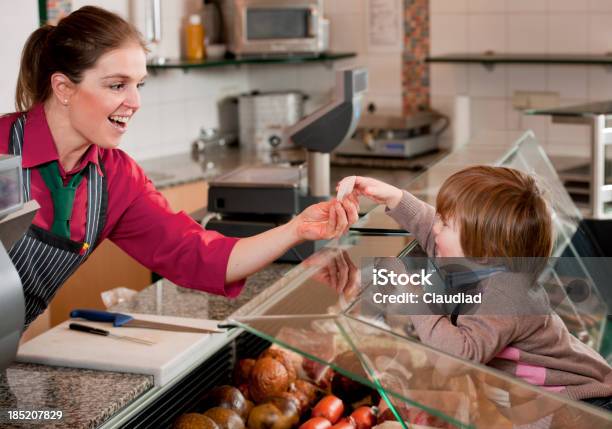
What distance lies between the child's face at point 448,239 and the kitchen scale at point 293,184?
109 cm

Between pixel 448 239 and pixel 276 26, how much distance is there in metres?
3.48

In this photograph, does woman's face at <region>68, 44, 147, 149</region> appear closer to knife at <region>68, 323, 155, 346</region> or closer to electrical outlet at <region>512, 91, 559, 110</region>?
knife at <region>68, 323, 155, 346</region>

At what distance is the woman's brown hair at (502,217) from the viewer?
4.32 feet

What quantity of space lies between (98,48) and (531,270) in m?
0.94

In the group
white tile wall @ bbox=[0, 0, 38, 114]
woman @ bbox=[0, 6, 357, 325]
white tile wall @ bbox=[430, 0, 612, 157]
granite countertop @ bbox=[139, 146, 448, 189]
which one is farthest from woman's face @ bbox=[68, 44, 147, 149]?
white tile wall @ bbox=[430, 0, 612, 157]

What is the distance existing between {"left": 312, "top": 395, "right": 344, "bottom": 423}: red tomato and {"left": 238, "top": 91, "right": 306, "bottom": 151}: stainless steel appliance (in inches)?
128

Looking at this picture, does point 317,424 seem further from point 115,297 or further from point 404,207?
point 115,297

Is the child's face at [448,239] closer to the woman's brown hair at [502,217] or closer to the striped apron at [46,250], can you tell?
the woman's brown hair at [502,217]

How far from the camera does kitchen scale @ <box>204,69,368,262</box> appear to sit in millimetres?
2514

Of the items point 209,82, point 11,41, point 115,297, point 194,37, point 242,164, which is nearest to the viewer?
point 115,297

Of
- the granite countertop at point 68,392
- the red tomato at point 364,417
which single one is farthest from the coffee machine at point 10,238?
the red tomato at point 364,417

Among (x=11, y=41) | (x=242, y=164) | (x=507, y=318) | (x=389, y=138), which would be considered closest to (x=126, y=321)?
(x=507, y=318)

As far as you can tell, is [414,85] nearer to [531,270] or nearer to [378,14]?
[378,14]

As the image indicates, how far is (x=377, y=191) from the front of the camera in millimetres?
1618
